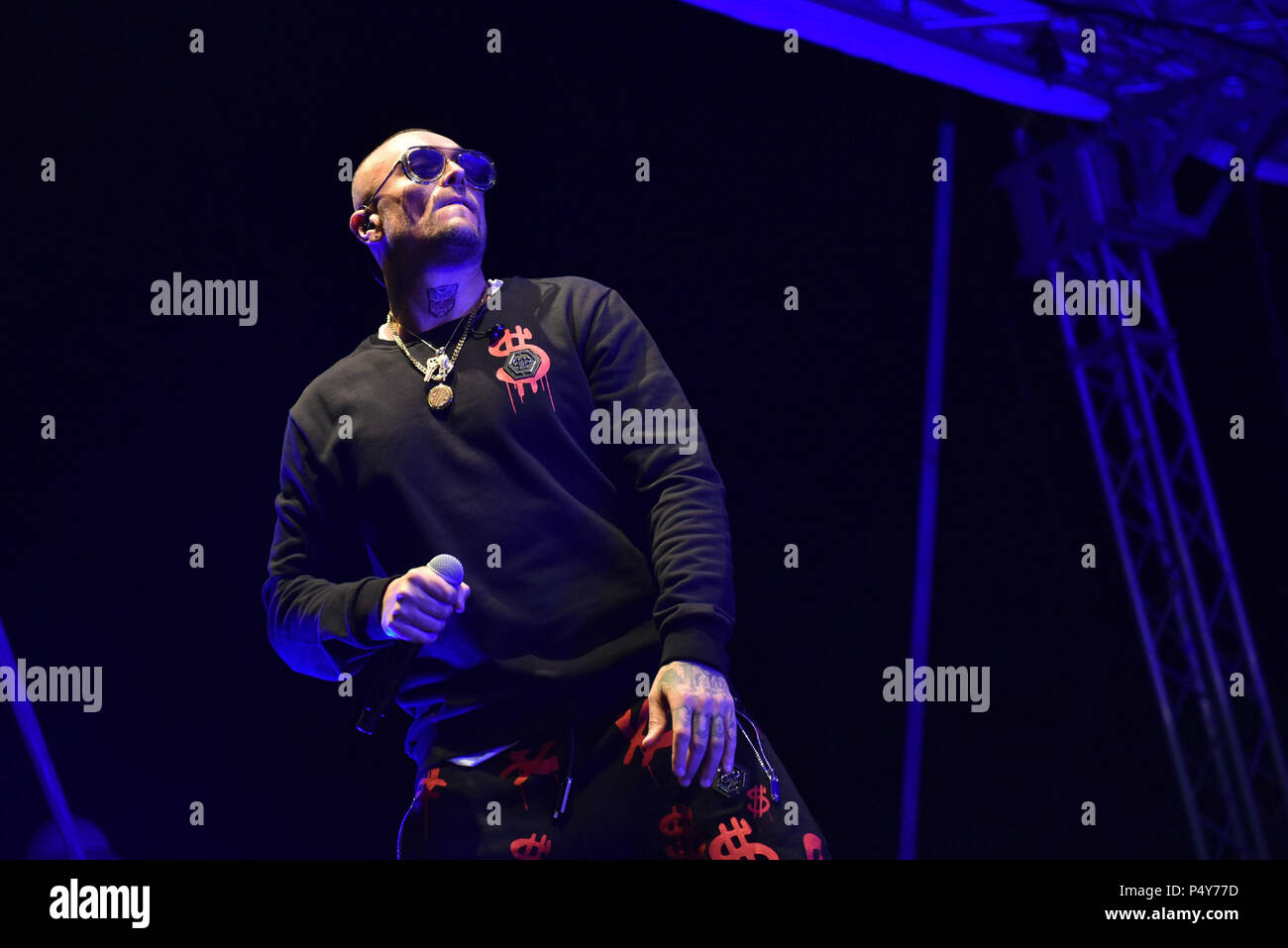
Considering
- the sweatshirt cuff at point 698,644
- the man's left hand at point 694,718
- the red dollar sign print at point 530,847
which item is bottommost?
the red dollar sign print at point 530,847

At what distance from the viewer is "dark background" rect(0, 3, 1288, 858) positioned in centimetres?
302

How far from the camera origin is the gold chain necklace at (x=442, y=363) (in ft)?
6.28

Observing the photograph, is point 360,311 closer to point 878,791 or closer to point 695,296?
point 695,296

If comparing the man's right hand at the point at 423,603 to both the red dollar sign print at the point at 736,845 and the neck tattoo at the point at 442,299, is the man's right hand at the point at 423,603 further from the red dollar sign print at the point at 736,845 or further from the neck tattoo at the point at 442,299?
the neck tattoo at the point at 442,299

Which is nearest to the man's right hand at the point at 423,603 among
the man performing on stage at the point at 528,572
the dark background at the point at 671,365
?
the man performing on stage at the point at 528,572

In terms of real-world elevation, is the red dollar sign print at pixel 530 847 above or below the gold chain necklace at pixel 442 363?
below

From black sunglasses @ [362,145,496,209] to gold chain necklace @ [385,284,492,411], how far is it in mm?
211

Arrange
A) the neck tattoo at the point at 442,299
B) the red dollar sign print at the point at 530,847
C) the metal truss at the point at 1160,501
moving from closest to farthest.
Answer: the red dollar sign print at the point at 530,847 → the neck tattoo at the point at 442,299 → the metal truss at the point at 1160,501

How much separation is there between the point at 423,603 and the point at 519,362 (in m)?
0.52

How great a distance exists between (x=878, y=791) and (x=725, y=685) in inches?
106

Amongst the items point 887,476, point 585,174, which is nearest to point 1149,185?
point 887,476

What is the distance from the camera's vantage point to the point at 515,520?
5.99ft

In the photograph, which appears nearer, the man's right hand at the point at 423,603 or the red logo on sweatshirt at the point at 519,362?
the man's right hand at the point at 423,603

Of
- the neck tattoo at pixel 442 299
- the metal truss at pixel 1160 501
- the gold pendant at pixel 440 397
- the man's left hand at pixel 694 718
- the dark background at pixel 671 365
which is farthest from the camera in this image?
the metal truss at pixel 1160 501
